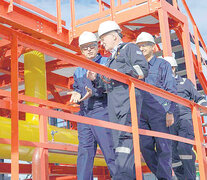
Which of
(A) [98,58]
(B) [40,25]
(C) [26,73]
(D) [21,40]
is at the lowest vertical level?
A: (D) [21,40]

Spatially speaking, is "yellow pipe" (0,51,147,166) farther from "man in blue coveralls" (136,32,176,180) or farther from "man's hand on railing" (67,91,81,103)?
"man in blue coveralls" (136,32,176,180)

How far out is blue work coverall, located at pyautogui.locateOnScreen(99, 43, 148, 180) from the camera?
342 cm

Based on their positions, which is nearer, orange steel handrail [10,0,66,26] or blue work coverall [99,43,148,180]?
blue work coverall [99,43,148,180]

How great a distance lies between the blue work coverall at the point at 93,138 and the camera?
4074 millimetres

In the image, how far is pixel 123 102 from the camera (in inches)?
141

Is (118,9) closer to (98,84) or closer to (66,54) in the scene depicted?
(98,84)

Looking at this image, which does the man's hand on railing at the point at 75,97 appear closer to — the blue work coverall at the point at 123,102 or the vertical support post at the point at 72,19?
the blue work coverall at the point at 123,102

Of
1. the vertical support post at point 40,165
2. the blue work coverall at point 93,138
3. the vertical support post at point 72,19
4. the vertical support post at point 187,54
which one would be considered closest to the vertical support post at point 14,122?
the blue work coverall at point 93,138

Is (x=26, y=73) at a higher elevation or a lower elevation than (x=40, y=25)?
lower

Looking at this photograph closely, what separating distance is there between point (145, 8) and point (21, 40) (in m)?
5.54

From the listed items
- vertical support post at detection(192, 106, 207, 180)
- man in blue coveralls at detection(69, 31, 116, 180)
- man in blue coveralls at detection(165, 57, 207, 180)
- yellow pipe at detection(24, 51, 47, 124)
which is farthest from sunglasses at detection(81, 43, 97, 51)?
yellow pipe at detection(24, 51, 47, 124)

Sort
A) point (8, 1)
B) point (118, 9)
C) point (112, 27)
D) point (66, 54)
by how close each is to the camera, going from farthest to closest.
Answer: point (118, 9), point (8, 1), point (112, 27), point (66, 54)

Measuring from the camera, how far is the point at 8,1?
7098mm

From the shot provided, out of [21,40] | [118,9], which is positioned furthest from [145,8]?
[21,40]
